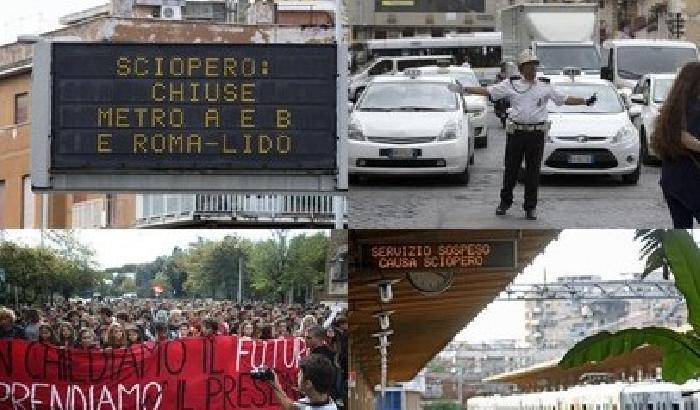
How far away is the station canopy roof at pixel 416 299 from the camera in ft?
47.1

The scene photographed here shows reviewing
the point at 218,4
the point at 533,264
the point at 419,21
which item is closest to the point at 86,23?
the point at 218,4

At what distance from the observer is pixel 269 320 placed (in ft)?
47.6

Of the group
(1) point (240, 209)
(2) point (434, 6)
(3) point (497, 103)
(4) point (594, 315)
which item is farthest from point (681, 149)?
(1) point (240, 209)

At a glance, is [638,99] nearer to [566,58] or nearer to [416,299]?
[566,58]

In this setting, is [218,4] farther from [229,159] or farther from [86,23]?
[229,159]

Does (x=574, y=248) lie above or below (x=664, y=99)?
below

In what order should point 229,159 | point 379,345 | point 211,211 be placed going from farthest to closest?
point 379,345
point 211,211
point 229,159

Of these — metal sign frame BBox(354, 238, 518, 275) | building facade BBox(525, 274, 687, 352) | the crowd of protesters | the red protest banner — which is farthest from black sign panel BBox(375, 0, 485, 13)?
the red protest banner

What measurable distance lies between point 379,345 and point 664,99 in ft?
12.4

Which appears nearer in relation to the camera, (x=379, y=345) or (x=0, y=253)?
(x=0, y=253)

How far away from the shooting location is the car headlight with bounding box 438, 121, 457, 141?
14.4 m

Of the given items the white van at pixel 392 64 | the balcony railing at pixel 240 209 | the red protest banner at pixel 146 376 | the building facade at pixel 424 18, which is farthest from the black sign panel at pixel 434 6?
the red protest banner at pixel 146 376

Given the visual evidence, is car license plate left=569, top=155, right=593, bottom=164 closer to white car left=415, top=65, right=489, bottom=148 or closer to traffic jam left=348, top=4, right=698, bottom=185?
traffic jam left=348, top=4, right=698, bottom=185

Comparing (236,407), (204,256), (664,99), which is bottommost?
(236,407)
